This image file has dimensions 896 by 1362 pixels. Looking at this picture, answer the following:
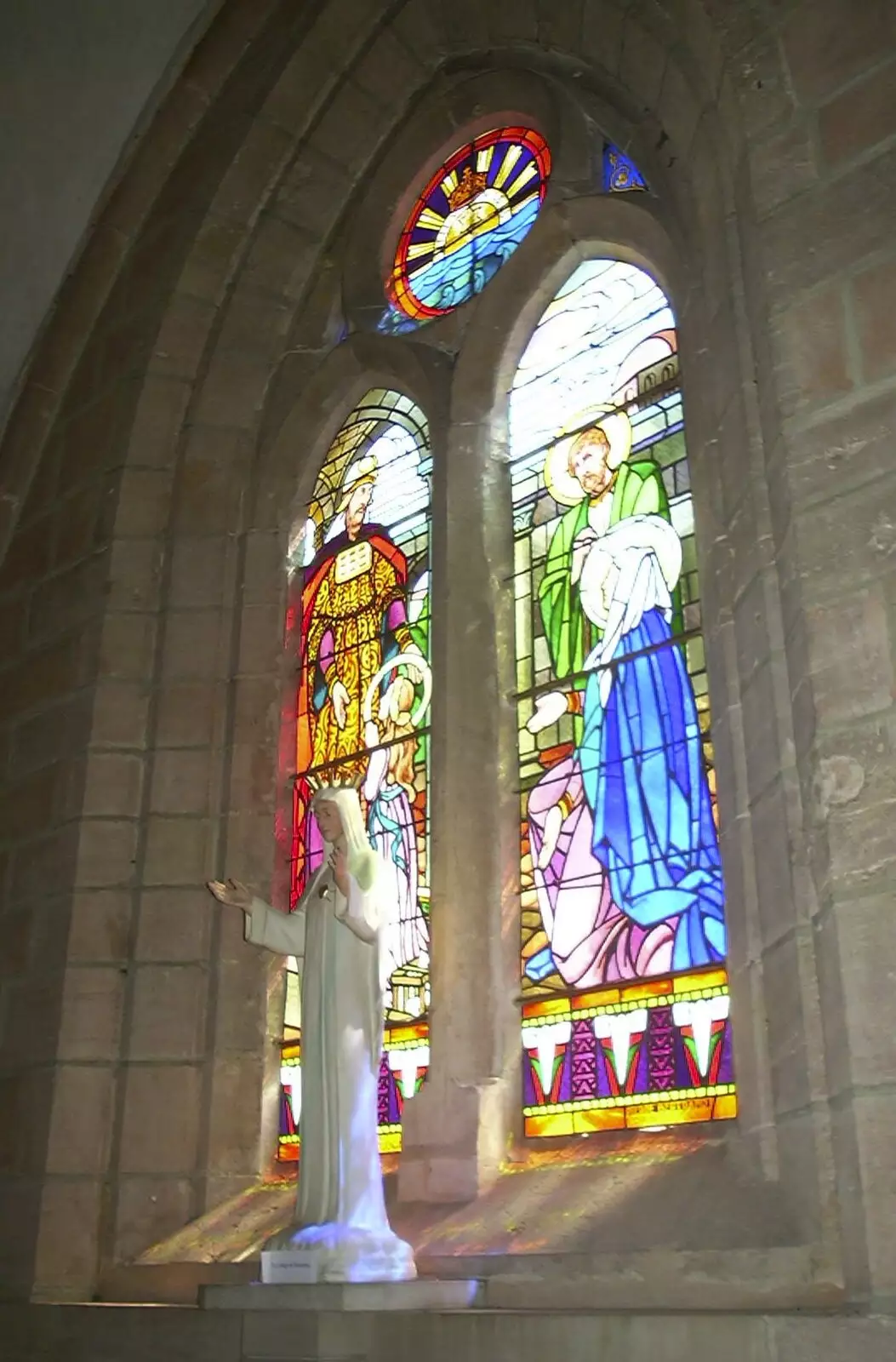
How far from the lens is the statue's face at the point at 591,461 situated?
4.79 m

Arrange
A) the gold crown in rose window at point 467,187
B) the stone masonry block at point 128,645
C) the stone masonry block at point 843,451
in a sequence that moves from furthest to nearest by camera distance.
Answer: the gold crown in rose window at point 467,187, the stone masonry block at point 128,645, the stone masonry block at point 843,451

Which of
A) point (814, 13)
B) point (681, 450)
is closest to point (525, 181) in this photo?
point (681, 450)

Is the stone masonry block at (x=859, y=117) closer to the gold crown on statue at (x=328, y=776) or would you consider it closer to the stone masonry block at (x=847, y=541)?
the stone masonry block at (x=847, y=541)

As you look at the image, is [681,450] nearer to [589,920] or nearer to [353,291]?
[589,920]

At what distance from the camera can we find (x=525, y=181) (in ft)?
18.6

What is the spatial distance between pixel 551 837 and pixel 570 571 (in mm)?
915

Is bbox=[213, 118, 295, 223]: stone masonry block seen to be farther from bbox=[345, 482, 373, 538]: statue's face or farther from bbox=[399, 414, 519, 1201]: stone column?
bbox=[399, 414, 519, 1201]: stone column

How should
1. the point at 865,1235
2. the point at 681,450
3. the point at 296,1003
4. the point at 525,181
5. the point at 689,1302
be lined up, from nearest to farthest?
1. the point at 865,1235
2. the point at 689,1302
3. the point at 681,450
4. the point at 296,1003
5. the point at 525,181

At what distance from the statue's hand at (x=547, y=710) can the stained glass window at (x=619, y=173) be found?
71.9 inches

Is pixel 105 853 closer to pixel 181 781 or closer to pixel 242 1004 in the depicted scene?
pixel 181 781

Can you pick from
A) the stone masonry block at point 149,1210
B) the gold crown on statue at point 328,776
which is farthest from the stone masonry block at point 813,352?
the stone masonry block at point 149,1210

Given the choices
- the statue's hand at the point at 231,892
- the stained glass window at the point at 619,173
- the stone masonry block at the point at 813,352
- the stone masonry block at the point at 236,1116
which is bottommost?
the stone masonry block at the point at 236,1116

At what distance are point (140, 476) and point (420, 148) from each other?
1854 mm

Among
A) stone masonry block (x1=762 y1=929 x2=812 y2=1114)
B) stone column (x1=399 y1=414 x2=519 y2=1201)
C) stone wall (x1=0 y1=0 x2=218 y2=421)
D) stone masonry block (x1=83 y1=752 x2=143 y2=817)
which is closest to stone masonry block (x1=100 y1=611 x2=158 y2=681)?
stone masonry block (x1=83 y1=752 x2=143 y2=817)
